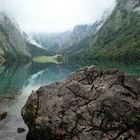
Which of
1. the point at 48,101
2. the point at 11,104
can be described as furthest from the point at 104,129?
the point at 11,104

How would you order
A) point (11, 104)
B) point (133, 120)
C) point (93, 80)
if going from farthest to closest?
point (11, 104) < point (93, 80) < point (133, 120)

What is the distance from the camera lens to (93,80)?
114 feet

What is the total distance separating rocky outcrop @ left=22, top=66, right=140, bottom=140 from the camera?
30453 mm

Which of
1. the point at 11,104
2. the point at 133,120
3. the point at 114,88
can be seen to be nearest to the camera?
the point at 133,120

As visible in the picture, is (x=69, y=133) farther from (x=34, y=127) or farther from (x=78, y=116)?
(x=34, y=127)

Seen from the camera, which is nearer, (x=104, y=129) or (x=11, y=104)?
(x=104, y=129)

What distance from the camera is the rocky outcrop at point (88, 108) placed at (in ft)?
99.9

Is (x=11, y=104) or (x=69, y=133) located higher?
(x=69, y=133)

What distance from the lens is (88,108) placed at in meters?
32.0

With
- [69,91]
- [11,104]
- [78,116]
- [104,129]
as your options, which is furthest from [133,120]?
[11,104]

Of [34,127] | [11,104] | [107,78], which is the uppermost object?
[107,78]

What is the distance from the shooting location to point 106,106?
31.4 m

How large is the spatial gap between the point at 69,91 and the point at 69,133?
437cm

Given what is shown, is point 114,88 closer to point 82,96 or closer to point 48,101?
point 82,96
